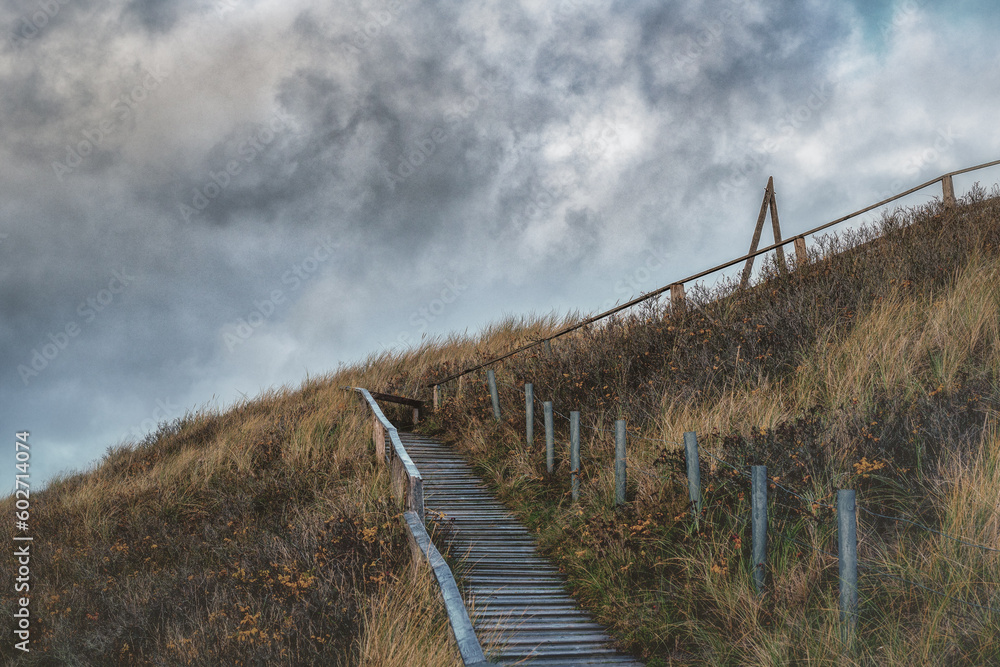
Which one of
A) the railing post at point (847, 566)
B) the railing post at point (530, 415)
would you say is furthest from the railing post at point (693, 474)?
the railing post at point (530, 415)

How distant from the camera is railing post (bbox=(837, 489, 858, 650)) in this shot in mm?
4617

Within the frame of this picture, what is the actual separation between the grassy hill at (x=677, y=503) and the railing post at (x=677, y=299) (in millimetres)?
267

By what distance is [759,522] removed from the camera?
565 cm

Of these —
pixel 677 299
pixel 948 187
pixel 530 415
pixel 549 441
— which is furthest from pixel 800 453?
pixel 948 187

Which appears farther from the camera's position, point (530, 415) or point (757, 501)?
point (530, 415)

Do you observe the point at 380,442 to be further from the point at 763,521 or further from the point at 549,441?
the point at 763,521

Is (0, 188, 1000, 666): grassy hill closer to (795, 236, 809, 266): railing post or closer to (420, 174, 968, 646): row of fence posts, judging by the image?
(420, 174, 968, 646): row of fence posts

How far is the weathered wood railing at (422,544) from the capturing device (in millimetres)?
4684

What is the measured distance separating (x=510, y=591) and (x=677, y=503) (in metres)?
1.90

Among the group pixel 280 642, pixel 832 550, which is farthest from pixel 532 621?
pixel 832 550

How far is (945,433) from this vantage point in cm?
629

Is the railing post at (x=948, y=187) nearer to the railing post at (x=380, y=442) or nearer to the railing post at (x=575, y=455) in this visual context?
the railing post at (x=575, y=455)

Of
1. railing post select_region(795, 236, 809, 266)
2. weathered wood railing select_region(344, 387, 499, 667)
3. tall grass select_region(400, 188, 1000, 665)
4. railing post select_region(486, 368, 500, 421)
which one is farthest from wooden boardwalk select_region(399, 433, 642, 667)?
railing post select_region(795, 236, 809, 266)

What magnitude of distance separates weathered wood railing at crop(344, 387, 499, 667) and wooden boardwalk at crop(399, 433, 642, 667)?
0.48m
